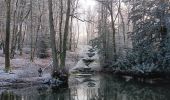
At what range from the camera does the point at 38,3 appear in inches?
1651

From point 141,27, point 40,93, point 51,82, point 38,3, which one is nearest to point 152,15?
point 141,27

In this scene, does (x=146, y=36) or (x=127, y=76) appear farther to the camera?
(x=127, y=76)

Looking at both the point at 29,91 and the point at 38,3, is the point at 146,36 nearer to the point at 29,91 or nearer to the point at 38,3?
the point at 29,91

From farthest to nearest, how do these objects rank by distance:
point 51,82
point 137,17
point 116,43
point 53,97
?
point 116,43, point 137,17, point 51,82, point 53,97

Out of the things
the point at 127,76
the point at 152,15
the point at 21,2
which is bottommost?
the point at 127,76

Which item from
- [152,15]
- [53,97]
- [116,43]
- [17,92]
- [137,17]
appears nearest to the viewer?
[53,97]

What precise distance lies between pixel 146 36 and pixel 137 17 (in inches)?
91.3

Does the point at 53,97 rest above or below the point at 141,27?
below

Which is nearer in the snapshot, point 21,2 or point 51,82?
point 51,82

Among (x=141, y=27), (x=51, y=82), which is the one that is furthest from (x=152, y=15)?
(x=51, y=82)

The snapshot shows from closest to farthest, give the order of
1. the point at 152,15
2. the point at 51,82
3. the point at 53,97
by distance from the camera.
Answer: the point at 53,97 < the point at 51,82 < the point at 152,15

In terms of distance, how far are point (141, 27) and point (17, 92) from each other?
47.8 feet

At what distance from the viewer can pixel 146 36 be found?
28641 millimetres

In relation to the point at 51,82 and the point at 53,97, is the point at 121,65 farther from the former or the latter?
the point at 53,97
